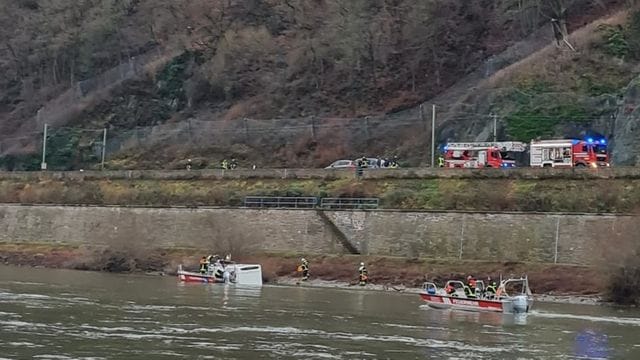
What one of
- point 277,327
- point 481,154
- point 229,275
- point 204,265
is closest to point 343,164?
Answer: point 481,154

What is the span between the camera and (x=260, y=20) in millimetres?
114562

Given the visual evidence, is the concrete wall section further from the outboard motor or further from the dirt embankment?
the outboard motor

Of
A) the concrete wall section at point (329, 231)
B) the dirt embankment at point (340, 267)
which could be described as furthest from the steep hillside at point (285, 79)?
the dirt embankment at point (340, 267)

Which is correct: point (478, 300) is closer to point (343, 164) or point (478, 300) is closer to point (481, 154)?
point (481, 154)

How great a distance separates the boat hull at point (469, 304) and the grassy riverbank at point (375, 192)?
13.7 m

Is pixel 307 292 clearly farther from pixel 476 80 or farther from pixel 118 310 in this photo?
pixel 476 80

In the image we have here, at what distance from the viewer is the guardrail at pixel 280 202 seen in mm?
66375

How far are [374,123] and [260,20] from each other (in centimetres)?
3387

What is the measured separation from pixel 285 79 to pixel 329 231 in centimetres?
4146

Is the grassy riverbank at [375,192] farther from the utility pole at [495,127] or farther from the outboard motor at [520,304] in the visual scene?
the outboard motor at [520,304]

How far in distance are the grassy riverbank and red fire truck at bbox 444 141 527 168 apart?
5.95 meters

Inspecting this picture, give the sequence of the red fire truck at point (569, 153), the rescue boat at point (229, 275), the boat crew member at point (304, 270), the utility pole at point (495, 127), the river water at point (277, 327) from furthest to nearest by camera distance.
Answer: the utility pole at point (495, 127), the red fire truck at point (569, 153), the boat crew member at point (304, 270), the rescue boat at point (229, 275), the river water at point (277, 327)

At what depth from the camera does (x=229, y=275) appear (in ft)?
190

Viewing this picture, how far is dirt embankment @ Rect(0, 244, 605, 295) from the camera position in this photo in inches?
2069
